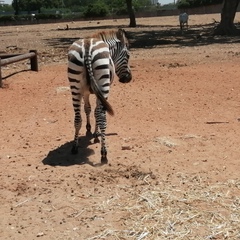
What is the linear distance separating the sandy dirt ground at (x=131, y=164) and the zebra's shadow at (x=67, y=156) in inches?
0.6

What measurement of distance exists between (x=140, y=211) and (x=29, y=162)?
2315mm

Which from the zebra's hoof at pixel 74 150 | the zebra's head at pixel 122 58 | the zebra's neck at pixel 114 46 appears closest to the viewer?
the zebra's hoof at pixel 74 150

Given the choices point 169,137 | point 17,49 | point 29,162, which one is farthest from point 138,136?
point 17,49

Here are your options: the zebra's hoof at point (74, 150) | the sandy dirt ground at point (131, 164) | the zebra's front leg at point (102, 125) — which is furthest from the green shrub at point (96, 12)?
the zebra's front leg at point (102, 125)

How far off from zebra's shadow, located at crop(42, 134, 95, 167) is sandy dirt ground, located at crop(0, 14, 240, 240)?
0.05ft

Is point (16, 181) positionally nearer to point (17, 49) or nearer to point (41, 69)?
point (41, 69)

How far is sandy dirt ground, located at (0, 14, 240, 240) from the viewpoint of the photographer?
4848 millimetres

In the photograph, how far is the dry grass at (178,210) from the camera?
461 cm

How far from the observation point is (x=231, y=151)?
7.02 metres

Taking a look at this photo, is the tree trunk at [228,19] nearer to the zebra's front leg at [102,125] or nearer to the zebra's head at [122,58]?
the zebra's head at [122,58]

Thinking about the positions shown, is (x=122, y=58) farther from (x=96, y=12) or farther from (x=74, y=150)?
(x=96, y=12)

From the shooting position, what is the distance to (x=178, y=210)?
200 inches

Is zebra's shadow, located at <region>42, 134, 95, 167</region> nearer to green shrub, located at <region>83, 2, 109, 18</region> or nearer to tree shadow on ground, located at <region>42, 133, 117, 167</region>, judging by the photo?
tree shadow on ground, located at <region>42, 133, 117, 167</region>

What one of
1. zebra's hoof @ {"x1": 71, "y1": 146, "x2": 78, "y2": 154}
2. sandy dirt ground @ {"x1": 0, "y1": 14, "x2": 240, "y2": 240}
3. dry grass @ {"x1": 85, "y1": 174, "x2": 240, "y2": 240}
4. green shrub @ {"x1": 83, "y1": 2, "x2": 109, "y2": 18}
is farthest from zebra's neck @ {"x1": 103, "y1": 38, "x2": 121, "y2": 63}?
green shrub @ {"x1": 83, "y1": 2, "x2": 109, "y2": 18}
